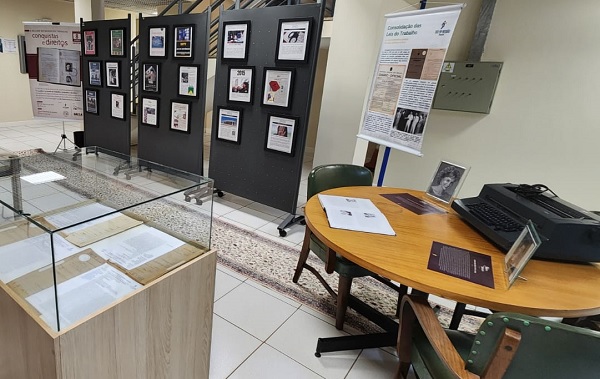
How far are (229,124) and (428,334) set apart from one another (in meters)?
2.90

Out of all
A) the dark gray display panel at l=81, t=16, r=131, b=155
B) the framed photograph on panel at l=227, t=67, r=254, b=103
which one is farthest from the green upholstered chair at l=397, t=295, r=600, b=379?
the dark gray display panel at l=81, t=16, r=131, b=155

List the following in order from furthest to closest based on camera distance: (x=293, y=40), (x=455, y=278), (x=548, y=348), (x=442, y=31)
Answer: (x=293, y=40)
(x=442, y=31)
(x=455, y=278)
(x=548, y=348)

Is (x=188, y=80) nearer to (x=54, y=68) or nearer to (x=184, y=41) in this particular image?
(x=184, y=41)

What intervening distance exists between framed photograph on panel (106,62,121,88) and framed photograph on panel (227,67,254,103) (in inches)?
80.4

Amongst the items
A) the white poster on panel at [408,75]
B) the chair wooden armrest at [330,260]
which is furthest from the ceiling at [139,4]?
the chair wooden armrest at [330,260]

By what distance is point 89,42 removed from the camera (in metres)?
4.48

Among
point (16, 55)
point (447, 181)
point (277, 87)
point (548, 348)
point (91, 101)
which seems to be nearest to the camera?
point (548, 348)

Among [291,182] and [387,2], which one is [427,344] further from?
[387,2]

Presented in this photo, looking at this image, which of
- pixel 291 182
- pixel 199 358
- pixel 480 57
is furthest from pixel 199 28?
pixel 199 358

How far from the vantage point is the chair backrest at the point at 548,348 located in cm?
73

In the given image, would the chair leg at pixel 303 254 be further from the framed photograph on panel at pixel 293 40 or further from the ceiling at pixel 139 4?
the ceiling at pixel 139 4

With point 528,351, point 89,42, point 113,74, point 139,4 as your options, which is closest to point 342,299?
point 528,351

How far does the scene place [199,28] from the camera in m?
3.43

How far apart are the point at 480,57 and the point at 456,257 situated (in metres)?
2.38
